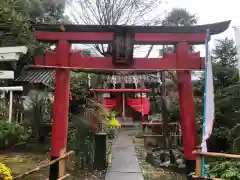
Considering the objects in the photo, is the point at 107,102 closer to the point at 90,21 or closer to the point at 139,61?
the point at 90,21

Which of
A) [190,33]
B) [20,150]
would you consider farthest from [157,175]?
[20,150]

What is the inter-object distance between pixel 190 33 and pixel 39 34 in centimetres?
340

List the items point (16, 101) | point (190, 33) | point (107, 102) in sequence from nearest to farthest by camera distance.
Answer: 1. point (190, 33)
2. point (16, 101)
3. point (107, 102)

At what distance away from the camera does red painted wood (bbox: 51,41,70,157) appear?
659 centimetres

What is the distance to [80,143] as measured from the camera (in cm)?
880

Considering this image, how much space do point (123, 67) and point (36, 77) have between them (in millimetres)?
14405

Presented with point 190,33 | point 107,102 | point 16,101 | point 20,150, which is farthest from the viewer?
point 107,102

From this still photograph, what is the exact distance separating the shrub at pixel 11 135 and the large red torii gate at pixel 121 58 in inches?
235

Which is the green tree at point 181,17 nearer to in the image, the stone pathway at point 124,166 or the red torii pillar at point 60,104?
the stone pathway at point 124,166

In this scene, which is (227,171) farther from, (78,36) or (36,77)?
(36,77)

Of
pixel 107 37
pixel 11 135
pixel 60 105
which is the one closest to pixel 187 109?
pixel 107 37

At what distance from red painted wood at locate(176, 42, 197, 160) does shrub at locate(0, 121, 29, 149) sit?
742 cm

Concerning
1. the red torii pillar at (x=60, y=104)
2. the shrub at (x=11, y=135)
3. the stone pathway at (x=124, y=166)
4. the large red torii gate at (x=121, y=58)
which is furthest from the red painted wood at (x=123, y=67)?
the shrub at (x=11, y=135)

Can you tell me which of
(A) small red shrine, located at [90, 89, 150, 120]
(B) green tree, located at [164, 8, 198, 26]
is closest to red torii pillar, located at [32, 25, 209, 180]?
(A) small red shrine, located at [90, 89, 150, 120]
